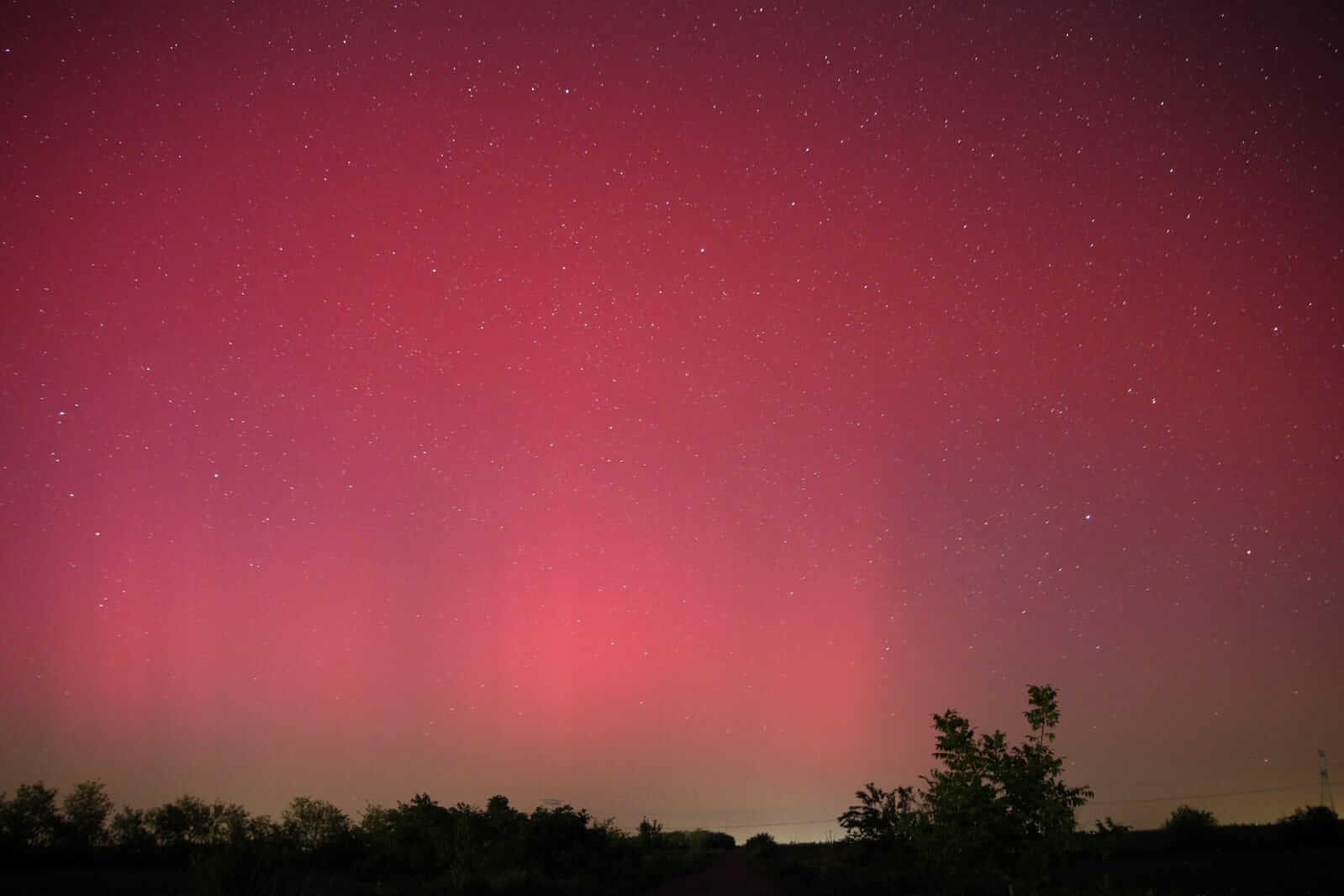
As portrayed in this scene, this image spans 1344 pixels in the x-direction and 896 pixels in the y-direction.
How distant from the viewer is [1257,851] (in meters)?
42.8

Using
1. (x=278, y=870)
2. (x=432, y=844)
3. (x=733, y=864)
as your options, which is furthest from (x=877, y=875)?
(x=733, y=864)

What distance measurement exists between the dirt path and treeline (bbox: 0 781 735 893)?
120 cm

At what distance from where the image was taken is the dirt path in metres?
30.5

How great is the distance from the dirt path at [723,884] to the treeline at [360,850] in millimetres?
1198

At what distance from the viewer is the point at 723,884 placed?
34969 mm

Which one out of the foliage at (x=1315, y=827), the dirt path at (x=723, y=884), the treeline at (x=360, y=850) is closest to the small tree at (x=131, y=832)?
the treeline at (x=360, y=850)

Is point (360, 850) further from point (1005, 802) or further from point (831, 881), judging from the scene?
point (1005, 802)

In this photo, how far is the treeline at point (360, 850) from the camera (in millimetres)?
19078

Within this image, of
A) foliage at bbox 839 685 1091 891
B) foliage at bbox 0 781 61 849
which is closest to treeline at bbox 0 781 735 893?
foliage at bbox 0 781 61 849

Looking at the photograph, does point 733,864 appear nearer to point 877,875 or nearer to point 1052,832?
point 877,875

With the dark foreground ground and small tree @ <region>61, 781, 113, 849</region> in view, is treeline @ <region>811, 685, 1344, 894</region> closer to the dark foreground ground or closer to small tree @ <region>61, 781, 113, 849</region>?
the dark foreground ground

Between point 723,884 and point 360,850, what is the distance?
21.1 m

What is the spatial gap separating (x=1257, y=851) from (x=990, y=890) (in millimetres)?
30316

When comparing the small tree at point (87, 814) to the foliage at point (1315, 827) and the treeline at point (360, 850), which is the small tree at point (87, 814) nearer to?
the treeline at point (360, 850)
